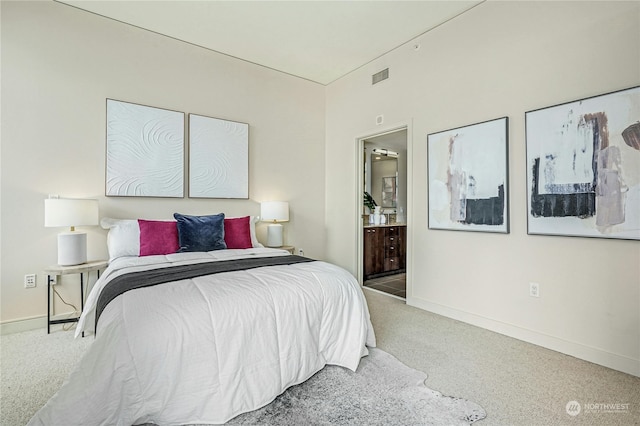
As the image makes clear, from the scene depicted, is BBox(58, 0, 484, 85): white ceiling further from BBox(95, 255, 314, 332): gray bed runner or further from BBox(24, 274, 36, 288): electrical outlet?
BBox(24, 274, 36, 288): electrical outlet

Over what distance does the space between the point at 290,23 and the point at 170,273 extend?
2.86m

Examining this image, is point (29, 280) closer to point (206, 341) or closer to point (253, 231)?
point (253, 231)

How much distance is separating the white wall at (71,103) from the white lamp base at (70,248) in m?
0.33

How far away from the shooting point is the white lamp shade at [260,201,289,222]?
4031mm

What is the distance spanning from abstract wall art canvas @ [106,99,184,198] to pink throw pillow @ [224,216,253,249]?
28.9 inches

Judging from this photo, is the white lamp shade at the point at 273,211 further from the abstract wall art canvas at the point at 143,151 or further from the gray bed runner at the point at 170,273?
the gray bed runner at the point at 170,273

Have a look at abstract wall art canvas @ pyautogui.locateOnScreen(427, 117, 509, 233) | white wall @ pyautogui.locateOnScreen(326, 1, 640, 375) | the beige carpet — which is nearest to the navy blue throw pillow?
the beige carpet

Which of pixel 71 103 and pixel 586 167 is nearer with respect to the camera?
pixel 586 167

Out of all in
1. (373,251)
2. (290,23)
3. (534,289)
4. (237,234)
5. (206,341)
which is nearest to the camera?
(206,341)

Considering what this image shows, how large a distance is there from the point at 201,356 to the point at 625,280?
2836 millimetres

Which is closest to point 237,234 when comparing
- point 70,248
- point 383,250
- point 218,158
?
point 218,158

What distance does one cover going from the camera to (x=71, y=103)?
2.99 m

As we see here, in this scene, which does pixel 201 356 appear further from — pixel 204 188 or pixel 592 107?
pixel 592 107

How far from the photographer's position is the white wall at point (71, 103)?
276 centimetres
